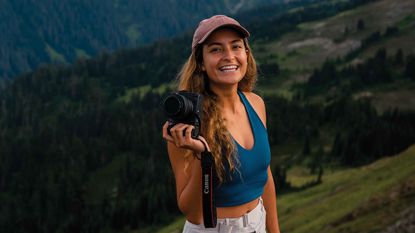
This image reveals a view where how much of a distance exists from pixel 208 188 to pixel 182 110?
41.9 inches

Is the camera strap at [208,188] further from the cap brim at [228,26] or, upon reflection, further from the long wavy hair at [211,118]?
the cap brim at [228,26]

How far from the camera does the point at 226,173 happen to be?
6980 mm

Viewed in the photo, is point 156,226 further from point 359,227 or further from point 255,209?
point 255,209

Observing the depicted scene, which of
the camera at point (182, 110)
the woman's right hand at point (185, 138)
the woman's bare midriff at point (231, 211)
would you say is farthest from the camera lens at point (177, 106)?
the woman's bare midriff at point (231, 211)

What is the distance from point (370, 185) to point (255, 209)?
64.7 m

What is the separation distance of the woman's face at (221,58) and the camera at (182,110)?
3.53 ft

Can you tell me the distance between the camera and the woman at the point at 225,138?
6.96 meters

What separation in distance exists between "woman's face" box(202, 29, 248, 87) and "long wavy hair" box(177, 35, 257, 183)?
0.45 ft

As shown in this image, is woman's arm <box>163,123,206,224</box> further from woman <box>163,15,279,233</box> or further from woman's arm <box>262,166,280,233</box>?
woman's arm <box>262,166,280,233</box>

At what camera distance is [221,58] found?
7.40 metres

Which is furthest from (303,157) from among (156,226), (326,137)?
(156,226)

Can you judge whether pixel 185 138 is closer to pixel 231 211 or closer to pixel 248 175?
pixel 248 175

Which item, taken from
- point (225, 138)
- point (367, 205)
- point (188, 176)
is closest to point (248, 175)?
point (225, 138)

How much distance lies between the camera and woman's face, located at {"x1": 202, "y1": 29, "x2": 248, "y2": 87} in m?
7.38
